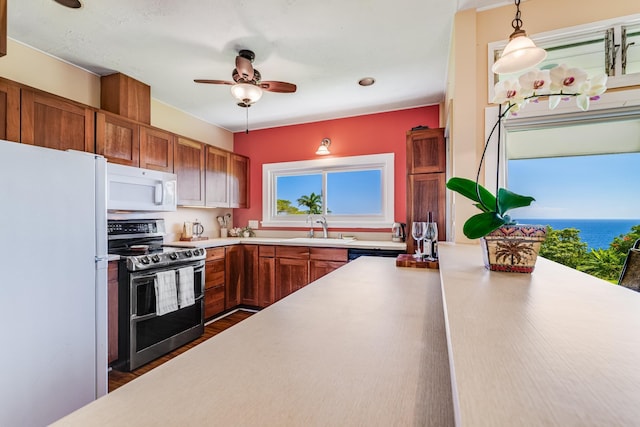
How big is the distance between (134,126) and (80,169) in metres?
1.18

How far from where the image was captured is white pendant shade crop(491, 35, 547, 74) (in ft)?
3.59

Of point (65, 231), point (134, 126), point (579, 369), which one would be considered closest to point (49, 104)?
point (134, 126)

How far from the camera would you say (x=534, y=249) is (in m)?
0.99

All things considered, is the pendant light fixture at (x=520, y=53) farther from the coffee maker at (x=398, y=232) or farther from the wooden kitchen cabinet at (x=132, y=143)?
the wooden kitchen cabinet at (x=132, y=143)

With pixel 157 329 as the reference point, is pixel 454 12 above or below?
above

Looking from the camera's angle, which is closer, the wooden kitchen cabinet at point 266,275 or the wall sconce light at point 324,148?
the wooden kitchen cabinet at point 266,275

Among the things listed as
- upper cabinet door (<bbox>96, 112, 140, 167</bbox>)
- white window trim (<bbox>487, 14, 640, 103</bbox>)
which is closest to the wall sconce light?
upper cabinet door (<bbox>96, 112, 140, 167</bbox>)

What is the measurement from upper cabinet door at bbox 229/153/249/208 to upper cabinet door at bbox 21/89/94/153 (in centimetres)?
182

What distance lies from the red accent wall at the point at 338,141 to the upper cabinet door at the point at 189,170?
3.17ft

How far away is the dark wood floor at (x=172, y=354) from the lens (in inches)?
85.7

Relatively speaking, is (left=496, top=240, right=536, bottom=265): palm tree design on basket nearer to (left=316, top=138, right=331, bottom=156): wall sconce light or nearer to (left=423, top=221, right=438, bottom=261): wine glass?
(left=423, top=221, right=438, bottom=261): wine glass

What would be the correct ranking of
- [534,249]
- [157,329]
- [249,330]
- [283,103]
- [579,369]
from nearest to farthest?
[579,369] → [249,330] → [534,249] → [157,329] → [283,103]

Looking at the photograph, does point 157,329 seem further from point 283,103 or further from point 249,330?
point 283,103

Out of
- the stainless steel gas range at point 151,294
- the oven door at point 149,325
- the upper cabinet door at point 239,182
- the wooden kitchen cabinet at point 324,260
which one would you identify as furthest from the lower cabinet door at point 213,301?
the upper cabinet door at point 239,182
